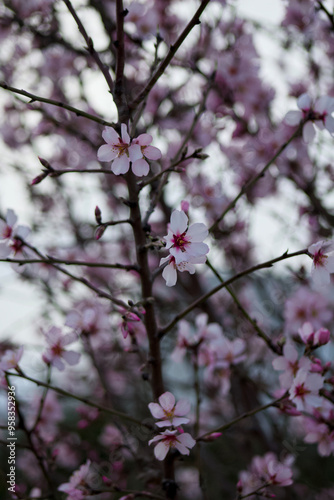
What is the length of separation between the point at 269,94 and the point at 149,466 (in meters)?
2.07

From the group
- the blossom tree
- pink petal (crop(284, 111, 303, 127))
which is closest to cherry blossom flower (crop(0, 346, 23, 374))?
the blossom tree

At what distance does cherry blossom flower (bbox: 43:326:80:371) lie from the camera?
141 cm

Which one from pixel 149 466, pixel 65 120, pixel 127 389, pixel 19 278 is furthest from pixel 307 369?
pixel 127 389

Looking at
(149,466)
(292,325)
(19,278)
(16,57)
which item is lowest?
(149,466)

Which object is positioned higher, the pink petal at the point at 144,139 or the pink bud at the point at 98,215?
the pink petal at the point at 144,139

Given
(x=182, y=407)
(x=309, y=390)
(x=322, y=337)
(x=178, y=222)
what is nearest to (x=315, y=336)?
(x=322, y=337)

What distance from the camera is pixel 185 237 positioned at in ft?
3.37

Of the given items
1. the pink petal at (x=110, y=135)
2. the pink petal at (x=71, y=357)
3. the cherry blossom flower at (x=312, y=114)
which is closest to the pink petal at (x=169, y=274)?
the pink petal at (x=110, y=135)

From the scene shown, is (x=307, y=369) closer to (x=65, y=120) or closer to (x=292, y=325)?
(x=292, y=325)

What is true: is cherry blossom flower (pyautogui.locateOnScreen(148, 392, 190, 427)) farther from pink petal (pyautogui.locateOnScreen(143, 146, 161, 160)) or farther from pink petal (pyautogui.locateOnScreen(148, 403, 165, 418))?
pink petal (pyautogui.locateOnScreen(143, 146, 161, 160))

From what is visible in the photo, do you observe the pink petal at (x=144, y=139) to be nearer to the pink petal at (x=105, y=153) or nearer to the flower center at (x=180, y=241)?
the pink petal at (x=105, y=153)

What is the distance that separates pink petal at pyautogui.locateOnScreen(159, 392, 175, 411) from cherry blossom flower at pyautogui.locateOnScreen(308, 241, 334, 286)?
17.9 inches

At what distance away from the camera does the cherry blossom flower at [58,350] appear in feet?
4.61

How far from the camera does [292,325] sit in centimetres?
225
